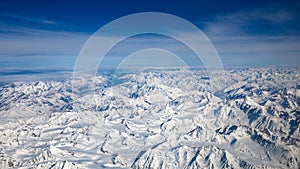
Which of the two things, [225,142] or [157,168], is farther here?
[225,142]

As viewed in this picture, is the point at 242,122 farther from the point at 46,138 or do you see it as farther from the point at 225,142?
the point at 46,138

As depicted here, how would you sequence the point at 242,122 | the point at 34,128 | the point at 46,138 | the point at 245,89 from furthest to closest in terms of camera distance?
the point at 245,89 < the point at 242,122 < the point at 34,128 < the point at 46,138

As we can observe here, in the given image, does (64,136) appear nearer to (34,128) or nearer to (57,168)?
(34,128)

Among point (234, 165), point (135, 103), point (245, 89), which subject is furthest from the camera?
point (245, 89)

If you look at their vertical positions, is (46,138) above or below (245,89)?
below

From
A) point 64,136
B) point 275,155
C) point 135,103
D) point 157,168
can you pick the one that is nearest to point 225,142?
point 275,155

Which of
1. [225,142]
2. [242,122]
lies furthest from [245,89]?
[225,142]
